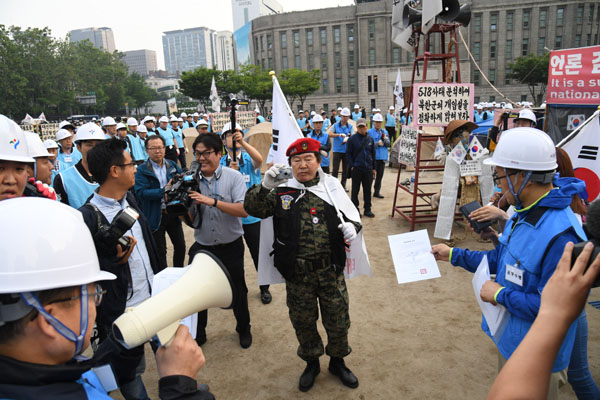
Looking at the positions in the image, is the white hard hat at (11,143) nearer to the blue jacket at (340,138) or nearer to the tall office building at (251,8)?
the blue jacket at (340,138)

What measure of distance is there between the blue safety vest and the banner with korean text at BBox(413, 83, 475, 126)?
5.03m

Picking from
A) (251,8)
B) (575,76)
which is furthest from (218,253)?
(251,8)

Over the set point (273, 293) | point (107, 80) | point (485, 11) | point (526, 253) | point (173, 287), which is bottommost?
point (273, 293)

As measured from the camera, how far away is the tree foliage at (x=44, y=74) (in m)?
46.1

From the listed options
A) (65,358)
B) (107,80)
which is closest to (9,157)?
(65,358)

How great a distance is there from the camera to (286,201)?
2994 mm

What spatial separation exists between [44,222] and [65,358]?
389 millimetres

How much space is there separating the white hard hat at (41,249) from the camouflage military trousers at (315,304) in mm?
2022

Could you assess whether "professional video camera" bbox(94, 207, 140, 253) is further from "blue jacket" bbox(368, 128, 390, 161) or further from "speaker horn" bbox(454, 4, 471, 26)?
"blue jacket" bbox(368, 128, 390, 161)

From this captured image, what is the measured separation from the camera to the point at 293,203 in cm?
299

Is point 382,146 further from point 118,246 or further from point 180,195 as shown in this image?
point 118,246

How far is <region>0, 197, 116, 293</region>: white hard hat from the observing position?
3.07 ft

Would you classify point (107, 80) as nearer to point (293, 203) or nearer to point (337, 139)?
point (337, 139)

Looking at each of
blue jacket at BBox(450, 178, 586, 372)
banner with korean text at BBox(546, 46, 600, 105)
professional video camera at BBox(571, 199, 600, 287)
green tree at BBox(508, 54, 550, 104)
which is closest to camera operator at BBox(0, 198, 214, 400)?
professional video camera at BBox(571, 199, 600, 287)
